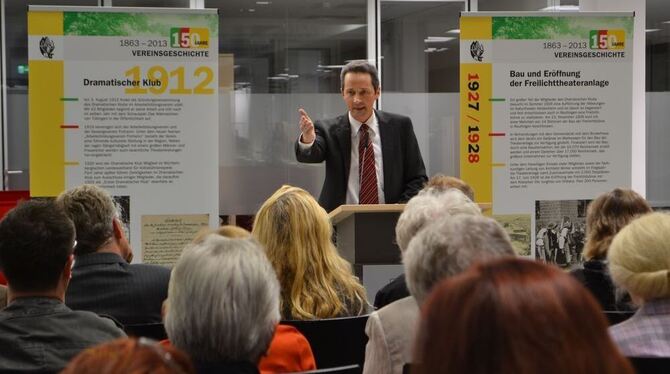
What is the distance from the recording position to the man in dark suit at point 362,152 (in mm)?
5809

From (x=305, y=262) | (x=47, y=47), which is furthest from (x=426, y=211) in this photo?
(x=47, y=47)

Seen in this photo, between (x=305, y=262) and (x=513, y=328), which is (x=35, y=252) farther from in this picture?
(x=513, y=328)

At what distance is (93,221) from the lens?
141 inches

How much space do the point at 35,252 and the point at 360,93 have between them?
334 cm

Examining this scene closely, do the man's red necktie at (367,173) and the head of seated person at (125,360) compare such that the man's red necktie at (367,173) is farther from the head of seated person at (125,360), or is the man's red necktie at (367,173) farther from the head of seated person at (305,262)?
the head of seated person at (125,360)

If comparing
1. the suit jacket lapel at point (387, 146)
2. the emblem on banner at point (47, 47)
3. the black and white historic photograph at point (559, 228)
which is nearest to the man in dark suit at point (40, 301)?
the suit jacket lapel at point (387, 146)

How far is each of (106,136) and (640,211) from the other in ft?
12.7

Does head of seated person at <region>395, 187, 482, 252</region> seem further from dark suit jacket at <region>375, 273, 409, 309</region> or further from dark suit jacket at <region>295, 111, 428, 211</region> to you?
dark suit jacket at <region>295, 111, 428, 211</region>

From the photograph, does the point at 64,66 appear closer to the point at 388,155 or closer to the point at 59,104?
the point at 59,104

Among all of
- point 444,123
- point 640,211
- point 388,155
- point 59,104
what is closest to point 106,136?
point 59,104

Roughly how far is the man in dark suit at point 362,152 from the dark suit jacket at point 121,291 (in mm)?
2465

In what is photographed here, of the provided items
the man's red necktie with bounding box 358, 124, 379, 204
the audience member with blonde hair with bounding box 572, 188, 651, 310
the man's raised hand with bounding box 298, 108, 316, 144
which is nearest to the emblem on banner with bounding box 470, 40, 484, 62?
the man's red necktie with bounding box 358, 124, 379, 204

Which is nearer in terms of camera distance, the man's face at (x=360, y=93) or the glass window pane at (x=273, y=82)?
the man's face at (x=360, y=93)

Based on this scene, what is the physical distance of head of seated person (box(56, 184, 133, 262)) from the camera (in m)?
3.52
